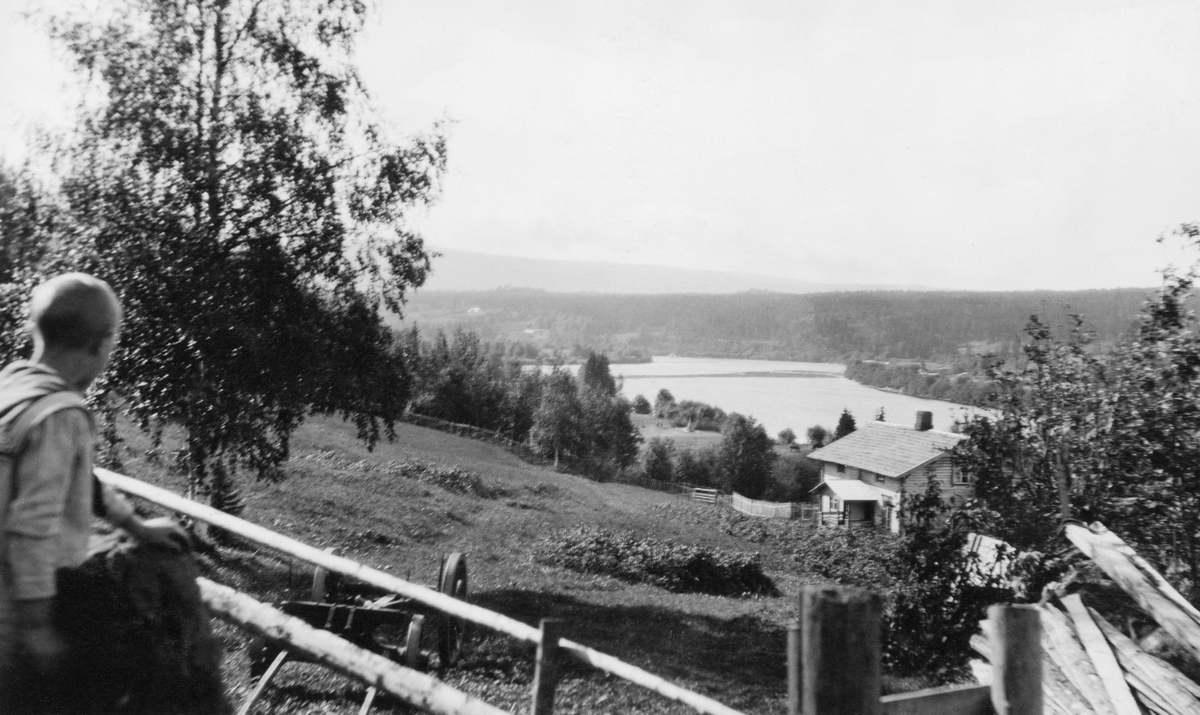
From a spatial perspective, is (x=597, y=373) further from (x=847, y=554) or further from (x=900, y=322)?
(x=847, y=554)

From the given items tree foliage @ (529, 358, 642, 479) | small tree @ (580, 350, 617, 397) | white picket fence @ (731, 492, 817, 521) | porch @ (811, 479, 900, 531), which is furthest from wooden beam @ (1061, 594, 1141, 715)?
small tree @ (580, 350, 617, 397)

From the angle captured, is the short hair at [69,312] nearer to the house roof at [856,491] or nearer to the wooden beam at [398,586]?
the wooden beam at [398,586]

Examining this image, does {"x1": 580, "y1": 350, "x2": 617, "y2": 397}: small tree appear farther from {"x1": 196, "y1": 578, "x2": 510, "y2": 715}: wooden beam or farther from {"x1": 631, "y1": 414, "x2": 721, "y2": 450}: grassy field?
{"x1": 196, "y1": 578, "x2": 510, "y2": 715}: wooden beam

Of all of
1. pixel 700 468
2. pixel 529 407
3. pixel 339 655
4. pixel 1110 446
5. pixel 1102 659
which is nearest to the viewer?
pixel 339 655

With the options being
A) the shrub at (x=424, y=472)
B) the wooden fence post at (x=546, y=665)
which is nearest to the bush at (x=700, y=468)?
the shrub at (x=424, y=472)

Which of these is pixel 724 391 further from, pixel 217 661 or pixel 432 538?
pixel 217 661

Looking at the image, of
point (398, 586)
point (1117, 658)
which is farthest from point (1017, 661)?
point (1117, 658)

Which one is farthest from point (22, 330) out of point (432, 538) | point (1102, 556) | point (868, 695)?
point (432, 538)
